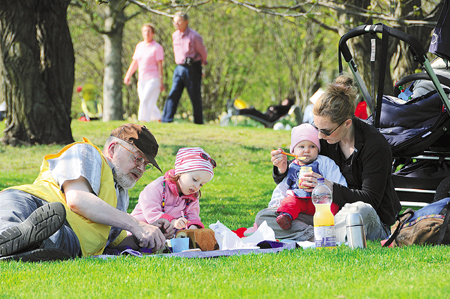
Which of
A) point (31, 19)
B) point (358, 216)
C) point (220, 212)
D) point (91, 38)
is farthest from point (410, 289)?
point (91, 38)

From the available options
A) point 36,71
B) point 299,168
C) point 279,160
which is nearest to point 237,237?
point 279,160

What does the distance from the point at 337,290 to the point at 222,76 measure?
2300 cm

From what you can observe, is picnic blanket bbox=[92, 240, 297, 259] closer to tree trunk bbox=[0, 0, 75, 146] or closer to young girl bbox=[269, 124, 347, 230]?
young girl bbox=[269, 124, 347, 230]

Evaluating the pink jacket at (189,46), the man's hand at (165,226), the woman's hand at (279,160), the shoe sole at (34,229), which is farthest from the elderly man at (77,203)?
the pink jacket at (189,46)

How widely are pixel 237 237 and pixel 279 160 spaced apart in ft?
2.63

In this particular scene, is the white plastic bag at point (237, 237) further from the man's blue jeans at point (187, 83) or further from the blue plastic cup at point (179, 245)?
the man's blue jeans at point (187, 83)

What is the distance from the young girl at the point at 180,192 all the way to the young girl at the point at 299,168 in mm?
721

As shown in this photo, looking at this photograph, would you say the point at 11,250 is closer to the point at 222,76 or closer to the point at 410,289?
the point at 410,289

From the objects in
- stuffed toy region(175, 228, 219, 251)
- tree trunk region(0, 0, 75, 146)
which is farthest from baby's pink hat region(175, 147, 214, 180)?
tree trunk region(0, 0, 75, 146)

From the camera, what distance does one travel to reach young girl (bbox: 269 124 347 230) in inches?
185

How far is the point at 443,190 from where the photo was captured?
5.33 metres

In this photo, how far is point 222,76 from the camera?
25344 mm

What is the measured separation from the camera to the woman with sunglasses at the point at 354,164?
443 cm

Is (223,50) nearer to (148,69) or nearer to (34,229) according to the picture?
(148,69)
